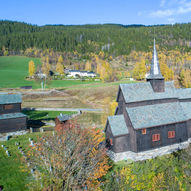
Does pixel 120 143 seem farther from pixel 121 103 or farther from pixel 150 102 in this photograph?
pixel 150 102

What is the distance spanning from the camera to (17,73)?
13300cm

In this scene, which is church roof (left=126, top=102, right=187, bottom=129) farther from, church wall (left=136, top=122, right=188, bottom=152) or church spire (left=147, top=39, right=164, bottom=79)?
church spire (left=147, top=39, right=164, bottom=79)

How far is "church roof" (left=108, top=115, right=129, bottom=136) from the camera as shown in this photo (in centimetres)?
2759

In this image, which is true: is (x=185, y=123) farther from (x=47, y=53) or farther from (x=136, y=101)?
(x=47, y=53)

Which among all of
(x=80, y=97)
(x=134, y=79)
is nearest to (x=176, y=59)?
(x=134, y=79)

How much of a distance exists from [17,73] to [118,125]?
11967 centimetres

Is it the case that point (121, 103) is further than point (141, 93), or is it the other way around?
point (121, 103)

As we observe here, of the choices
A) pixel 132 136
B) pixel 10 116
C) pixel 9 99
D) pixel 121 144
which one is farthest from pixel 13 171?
pixel 9 99

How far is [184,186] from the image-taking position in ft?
72.4

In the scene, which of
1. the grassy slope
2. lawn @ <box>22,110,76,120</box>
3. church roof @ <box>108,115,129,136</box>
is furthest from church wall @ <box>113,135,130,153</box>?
the grassy slope

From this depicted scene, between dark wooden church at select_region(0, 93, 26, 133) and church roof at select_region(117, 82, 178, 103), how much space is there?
21889 mm

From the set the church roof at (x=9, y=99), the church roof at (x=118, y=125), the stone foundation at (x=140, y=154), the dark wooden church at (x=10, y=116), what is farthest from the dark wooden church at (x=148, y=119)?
the church roof at (x=9, y=99)

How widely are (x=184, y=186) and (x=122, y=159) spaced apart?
8156 millimetres

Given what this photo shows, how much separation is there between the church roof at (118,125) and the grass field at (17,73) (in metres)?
76.7
